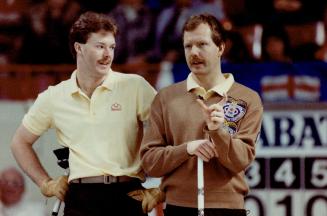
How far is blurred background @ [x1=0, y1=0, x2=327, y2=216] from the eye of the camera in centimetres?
827

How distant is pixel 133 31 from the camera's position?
1059 cm

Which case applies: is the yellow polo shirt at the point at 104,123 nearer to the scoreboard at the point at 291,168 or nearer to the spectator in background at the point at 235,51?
the scoreboard at the point at 291,168

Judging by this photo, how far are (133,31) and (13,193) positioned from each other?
2696mm

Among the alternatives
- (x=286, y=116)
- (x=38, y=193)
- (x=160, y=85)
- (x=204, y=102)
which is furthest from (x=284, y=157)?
(x=204, y=102)

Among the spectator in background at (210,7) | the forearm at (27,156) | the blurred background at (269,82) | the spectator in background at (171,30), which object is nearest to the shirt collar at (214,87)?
the forearm at (27,156)

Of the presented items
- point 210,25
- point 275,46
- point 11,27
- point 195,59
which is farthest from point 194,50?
point 11,27

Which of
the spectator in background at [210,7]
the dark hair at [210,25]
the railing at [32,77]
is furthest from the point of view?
the spectator in background at [210,7]

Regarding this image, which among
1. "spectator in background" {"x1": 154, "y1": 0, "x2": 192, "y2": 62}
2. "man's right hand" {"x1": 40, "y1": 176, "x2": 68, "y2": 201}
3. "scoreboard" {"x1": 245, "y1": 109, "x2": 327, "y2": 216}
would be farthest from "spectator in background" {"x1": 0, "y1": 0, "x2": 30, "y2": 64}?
"man's right hand" {"x1": 40, "y1": 176, "x2": 68, "y2": 201}

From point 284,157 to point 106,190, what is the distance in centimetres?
235

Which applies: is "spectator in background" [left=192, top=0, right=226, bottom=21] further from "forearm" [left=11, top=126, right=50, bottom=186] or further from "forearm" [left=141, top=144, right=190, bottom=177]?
"forearm" [left=141, top=144, right=190, bottom=177]

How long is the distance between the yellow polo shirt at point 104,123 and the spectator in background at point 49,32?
3727mm

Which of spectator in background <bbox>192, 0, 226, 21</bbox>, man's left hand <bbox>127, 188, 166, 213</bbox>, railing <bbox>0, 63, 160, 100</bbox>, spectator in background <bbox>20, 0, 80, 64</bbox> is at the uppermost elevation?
spectator in background <bbox>192, 0, 226, 21</bbox>

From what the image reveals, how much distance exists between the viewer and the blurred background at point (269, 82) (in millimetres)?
8266

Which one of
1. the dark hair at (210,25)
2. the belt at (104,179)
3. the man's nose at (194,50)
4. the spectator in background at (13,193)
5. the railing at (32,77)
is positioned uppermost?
the dark hair at (210,25)
